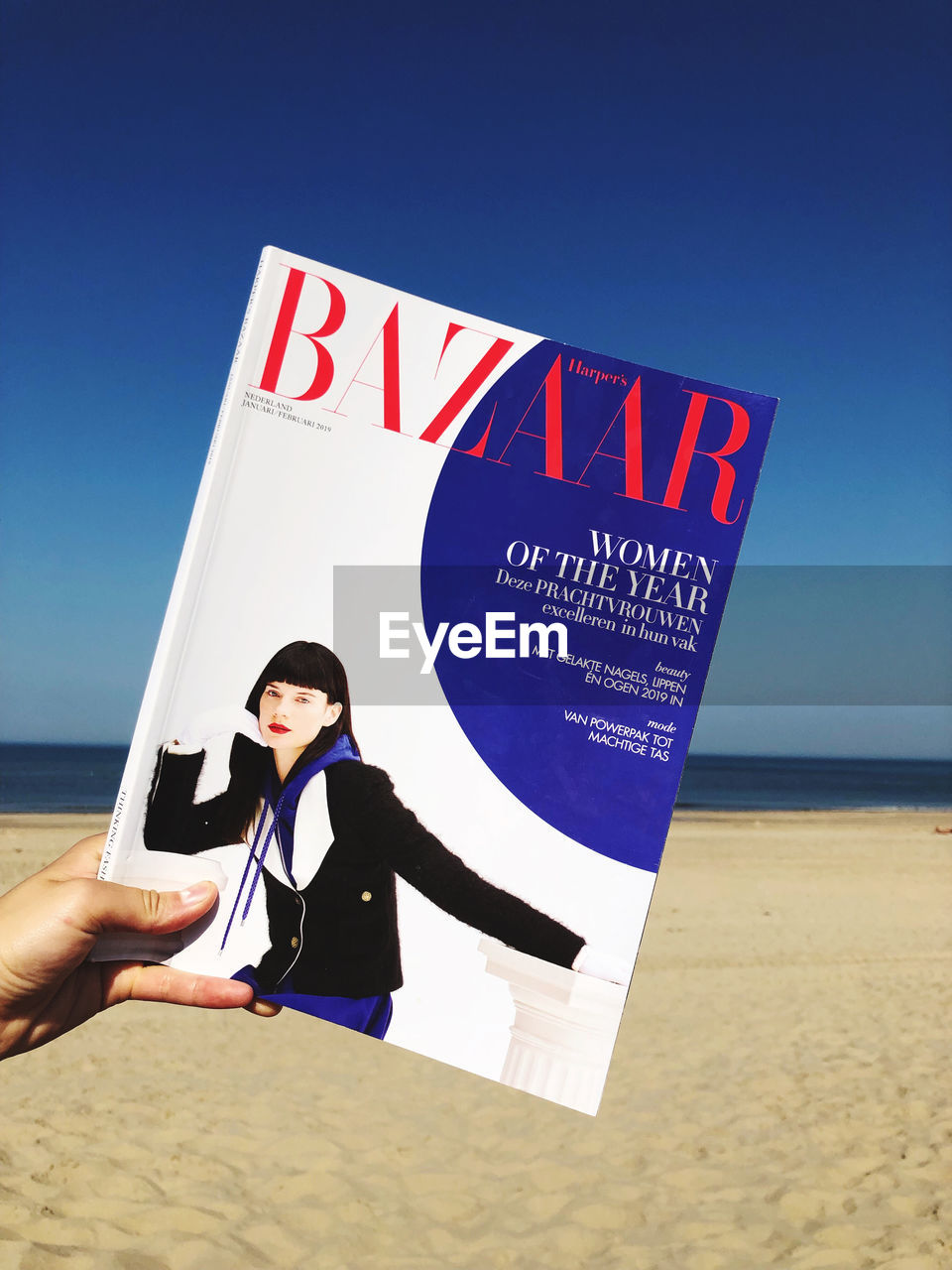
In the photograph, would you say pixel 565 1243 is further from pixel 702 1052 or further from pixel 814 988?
pixel 814 988

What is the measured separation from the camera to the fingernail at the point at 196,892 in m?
1.52

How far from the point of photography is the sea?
86.4 feet

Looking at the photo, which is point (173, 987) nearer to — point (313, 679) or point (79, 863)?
point (79, 863)

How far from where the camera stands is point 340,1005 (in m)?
1.51

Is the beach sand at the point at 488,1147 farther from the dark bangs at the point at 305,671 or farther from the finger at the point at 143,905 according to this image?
the dark bangs at the point at 305,671

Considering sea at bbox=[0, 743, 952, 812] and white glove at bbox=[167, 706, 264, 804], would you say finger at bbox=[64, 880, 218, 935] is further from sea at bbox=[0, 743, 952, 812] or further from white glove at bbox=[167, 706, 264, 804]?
sea at bbox=[0, 743, 952, 812]

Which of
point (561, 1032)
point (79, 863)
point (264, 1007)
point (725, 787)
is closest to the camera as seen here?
point (561, 1032)

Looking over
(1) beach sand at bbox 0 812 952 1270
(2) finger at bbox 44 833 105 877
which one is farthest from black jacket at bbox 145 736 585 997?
(1) beach sand at bbox 0 812 952 1270

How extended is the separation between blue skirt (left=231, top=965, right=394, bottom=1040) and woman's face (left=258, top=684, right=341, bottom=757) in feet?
1.28

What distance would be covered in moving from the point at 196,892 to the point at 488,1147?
3.28 m

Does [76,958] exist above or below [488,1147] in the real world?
above

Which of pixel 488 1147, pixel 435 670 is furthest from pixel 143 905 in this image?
pixel 488 1147

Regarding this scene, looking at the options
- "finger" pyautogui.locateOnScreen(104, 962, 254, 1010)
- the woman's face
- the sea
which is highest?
the woman's face

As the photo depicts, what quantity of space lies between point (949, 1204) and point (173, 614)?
4.16 m
